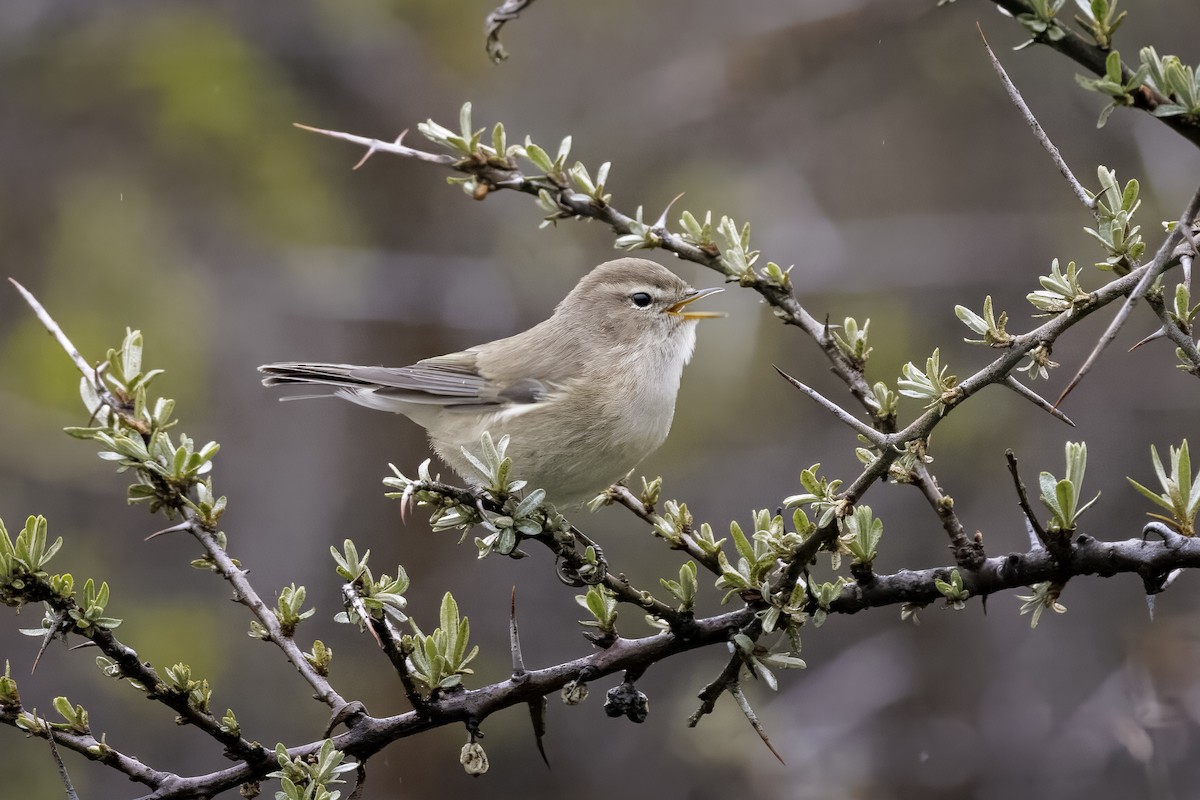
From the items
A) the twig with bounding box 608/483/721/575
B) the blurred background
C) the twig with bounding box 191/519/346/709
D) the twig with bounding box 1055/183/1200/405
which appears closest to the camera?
the twig with bounding box 1055/183/1200/405

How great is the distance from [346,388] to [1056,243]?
5339 mm

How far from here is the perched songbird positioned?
14.0 feet

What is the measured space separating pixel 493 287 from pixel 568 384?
3.99 meters

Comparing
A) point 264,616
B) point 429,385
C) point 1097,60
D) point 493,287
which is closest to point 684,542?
point 264,616

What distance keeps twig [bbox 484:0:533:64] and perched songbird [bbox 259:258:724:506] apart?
1.91 metres

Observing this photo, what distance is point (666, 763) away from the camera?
267 inches

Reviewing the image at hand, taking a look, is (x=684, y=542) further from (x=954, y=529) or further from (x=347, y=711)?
(x=347, y=711)

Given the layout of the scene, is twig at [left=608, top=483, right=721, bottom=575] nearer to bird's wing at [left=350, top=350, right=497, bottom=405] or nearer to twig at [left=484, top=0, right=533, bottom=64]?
twig at [left=484, top=0, right=533, bottom=64]

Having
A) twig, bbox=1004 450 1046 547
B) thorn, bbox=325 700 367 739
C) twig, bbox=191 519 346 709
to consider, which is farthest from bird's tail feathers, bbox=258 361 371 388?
twig, bbox=1004 450 1046 547

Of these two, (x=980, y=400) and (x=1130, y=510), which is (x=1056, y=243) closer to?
(x=980, y=400)

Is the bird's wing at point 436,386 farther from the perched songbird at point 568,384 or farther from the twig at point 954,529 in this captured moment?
the twig at point 954,529

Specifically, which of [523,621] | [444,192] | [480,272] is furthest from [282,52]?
[523,621]

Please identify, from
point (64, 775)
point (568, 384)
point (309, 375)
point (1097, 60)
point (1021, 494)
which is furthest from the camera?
point (568, 384)

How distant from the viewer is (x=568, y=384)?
4.68 metres
